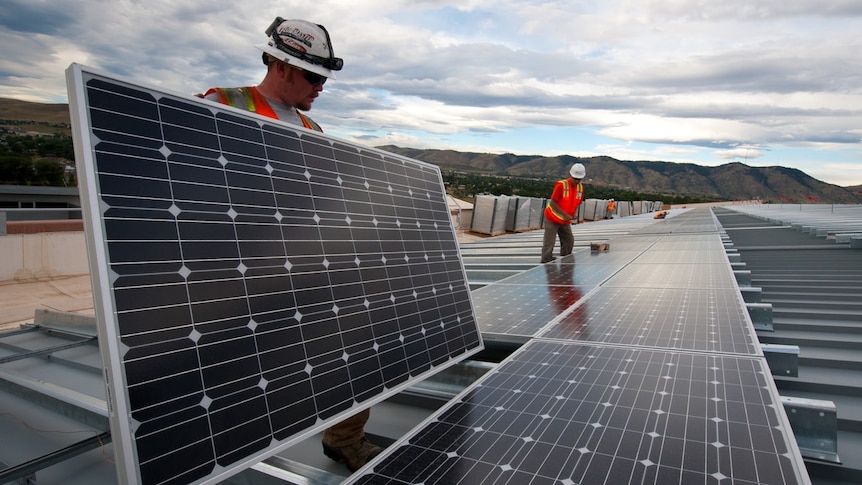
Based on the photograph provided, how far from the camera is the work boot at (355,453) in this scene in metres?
3.01

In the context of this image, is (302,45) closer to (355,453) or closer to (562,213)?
(355,453)

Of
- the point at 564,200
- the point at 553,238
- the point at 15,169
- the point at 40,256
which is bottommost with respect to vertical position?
the point at 553,238

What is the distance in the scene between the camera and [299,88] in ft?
11.7

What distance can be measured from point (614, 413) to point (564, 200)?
9.84 meters

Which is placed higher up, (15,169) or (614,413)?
(15,169)

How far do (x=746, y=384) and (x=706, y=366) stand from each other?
1.10 feet

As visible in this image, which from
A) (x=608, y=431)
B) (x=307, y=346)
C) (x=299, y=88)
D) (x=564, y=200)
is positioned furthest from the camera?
(x=564, y=200)

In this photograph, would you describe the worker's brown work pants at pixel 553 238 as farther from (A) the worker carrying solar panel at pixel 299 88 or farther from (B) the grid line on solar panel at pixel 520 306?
(A) the worker carrying solar panel at pixel 299 88

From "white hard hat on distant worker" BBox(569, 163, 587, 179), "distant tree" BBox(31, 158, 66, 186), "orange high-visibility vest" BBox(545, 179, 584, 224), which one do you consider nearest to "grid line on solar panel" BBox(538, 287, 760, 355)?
"orange high-visibility vest" BBox(545, 179, 584, 224)

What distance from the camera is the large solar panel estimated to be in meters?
1.77

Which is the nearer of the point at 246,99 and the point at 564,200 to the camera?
the point at 246,99

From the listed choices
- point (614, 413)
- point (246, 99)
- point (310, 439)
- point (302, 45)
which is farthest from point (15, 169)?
point (614, 413)

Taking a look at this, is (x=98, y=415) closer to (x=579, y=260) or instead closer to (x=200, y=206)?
(x=200, y=206)

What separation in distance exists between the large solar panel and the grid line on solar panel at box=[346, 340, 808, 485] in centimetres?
49
